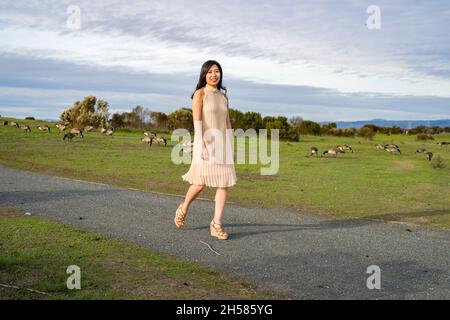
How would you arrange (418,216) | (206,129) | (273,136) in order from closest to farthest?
(206,129), (418,216), (273,136)

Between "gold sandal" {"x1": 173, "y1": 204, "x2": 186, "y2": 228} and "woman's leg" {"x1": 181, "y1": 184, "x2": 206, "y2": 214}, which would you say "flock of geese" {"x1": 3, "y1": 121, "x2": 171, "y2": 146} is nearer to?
"gold sandal" {"x1": 173, "y1": 204, "x2": 186, "y2": 228}

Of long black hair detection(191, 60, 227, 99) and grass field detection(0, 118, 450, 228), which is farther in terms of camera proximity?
grass field detection(0, 118, 450, 228)

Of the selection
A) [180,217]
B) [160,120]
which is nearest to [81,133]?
[160,120]

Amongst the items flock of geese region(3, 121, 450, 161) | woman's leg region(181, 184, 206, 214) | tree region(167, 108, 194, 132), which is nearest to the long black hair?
woman's leg region(181, 184, 206, 214)

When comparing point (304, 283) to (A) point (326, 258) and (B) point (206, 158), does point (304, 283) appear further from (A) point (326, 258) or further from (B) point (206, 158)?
(B) point (206, 158)

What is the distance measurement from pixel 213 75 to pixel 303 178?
10402mm

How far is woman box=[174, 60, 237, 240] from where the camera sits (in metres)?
7.57

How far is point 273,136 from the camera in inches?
1623

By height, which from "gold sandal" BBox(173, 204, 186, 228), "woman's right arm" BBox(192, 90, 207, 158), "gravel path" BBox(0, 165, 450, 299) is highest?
"woman's right arm" BBox(192, 90, 207, 158)

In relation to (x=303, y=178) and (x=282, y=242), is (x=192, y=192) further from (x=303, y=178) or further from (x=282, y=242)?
(x=303, y=178)

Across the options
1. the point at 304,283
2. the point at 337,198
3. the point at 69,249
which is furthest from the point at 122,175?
the point at 304,283

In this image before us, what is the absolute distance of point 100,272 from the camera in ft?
18.9

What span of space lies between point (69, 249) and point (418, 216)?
6793mm
